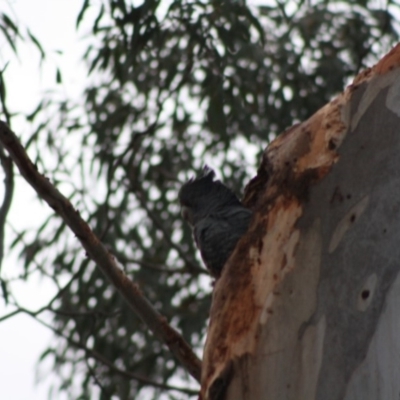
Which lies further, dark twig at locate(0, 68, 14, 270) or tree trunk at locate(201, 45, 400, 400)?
dark twig at locate(0, 68, 14, 270)

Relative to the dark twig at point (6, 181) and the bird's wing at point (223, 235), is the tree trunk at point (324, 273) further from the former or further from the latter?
the dark twig at point (6, 181)

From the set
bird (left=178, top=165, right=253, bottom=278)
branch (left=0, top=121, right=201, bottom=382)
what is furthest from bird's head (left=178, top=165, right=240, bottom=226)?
branch (left=0, top=121, right=201, bottom=382)

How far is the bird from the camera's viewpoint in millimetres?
2818

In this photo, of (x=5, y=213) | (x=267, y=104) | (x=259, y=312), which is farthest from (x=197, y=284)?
(x=259, y=312)

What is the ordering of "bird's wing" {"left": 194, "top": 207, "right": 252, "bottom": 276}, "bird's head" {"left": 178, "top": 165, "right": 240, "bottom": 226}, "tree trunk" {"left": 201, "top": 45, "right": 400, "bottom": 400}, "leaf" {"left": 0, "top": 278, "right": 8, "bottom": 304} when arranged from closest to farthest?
"tree trunk" {"left": 201, "top": 45, "right": 400, "bottom": 400} → "bird's wing" {"left": 194, "top": 207, "right": 252, "bottom": 276} → "bird's head" {"left": 178, "top": 165, "right": 240, "bottom": 226} → "leaf" {"left": 0, "top": 278, "right": 8, "bottom": 304}

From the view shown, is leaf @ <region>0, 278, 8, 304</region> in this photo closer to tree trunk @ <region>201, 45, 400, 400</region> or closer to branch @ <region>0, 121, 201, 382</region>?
branch @ <region>0, 121, 201, 382</region>

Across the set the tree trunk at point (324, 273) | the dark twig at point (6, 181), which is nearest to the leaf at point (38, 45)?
the dark twig at point (6, 181)

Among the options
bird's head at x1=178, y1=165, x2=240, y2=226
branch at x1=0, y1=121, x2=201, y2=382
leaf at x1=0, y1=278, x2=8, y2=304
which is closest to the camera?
branch at x1=0, y1=121, x2=201, y2=382

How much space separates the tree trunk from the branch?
0.31m

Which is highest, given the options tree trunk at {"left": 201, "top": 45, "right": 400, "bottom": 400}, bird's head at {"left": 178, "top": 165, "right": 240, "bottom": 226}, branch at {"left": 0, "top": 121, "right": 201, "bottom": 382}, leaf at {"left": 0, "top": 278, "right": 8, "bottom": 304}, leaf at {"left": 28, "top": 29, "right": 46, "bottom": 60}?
leaf at {"left": 28, "top": 29, "right": 46, "bottom": 60}

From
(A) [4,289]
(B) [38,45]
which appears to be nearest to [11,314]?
(A) [4,289]

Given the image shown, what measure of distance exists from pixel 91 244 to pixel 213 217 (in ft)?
1.69

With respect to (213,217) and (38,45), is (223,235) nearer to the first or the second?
(213,217)

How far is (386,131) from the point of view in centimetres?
232
